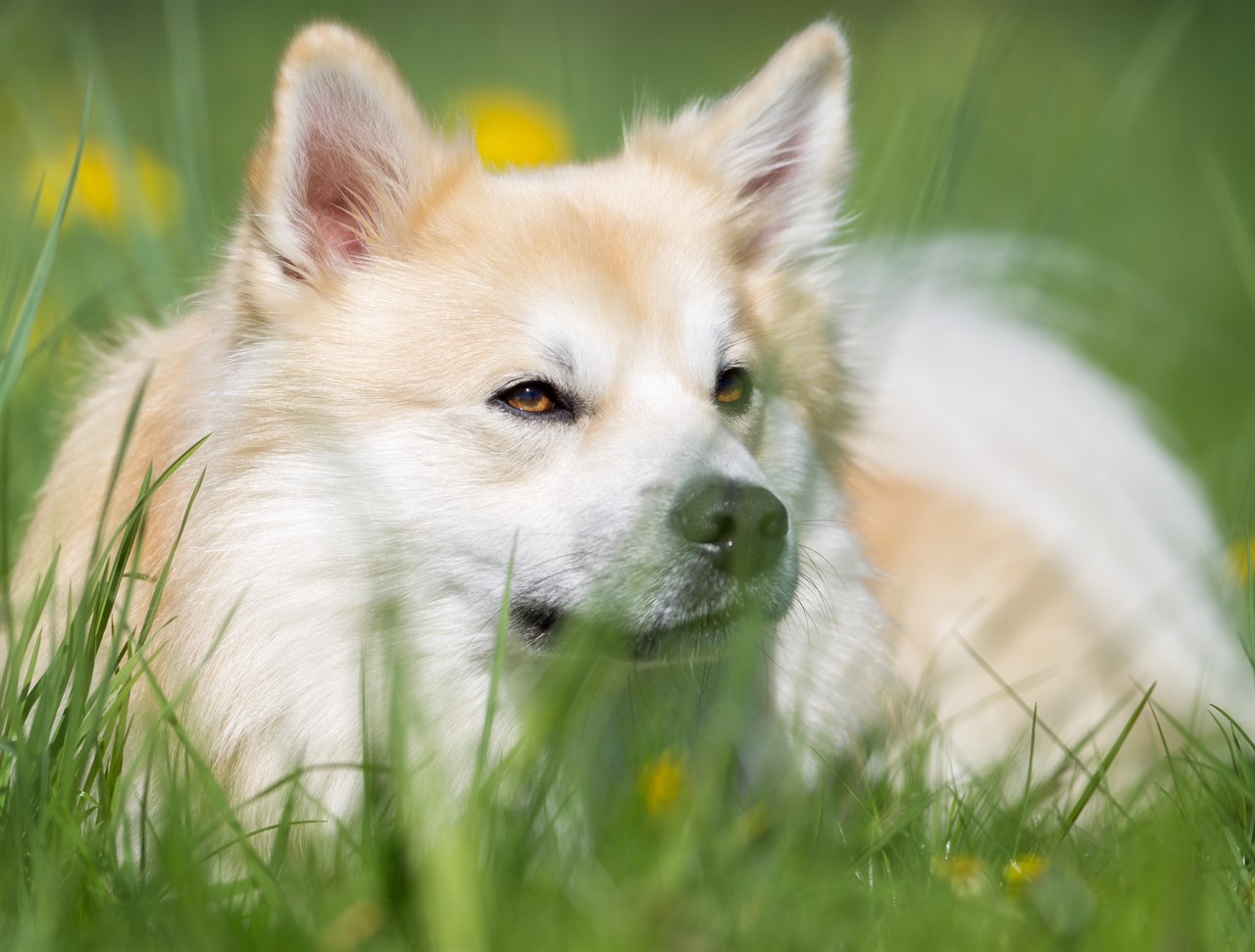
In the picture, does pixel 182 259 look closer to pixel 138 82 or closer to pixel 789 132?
pixel 789 132

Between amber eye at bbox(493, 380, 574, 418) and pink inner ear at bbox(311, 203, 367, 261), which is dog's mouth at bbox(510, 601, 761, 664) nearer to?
→ amber eye at bbox(493, 380, 574, 418)

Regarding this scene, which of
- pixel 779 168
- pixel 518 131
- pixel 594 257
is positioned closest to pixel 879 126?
pixel 518 131

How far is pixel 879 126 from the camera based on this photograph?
18.1ft

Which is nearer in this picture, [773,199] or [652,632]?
[652,632]

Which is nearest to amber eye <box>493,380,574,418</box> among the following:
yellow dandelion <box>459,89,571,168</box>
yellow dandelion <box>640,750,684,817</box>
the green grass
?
the green grass

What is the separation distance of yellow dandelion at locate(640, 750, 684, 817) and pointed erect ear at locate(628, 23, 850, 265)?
3.91 ft

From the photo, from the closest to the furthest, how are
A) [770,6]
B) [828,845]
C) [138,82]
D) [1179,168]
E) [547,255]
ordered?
1. [828,845]
2. [547,255]
3. [138,82]
4. [1179,168]
5. [770,6]

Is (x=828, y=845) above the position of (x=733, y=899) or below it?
below

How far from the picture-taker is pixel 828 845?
179 cm

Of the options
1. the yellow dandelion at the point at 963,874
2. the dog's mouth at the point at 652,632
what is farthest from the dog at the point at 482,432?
the yellow dandelion at the point at 963,874

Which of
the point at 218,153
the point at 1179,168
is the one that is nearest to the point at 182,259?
the point at 218,153

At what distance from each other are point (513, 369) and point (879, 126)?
391cm

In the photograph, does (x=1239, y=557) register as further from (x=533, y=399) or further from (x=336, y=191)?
(x=336, y=191)

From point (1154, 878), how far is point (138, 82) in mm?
5780
